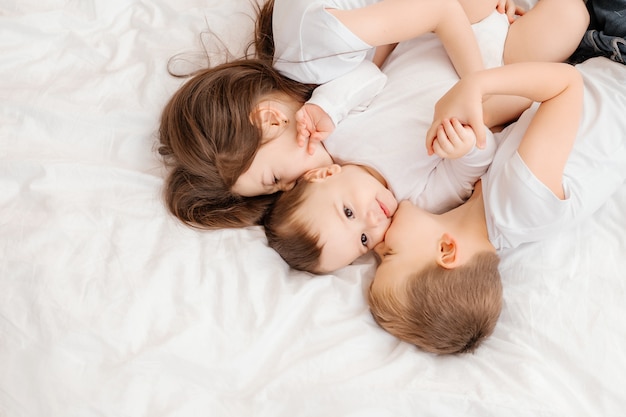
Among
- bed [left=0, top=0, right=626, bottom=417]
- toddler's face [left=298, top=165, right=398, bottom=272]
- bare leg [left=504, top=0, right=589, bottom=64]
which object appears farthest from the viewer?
bare leg [left=504, top=0, right=589, bottom=64]

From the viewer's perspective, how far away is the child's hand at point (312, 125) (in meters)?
1.19

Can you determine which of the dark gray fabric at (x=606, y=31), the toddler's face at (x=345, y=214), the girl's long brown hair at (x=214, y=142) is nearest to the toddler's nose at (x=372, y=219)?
the toddler's face at (x=345, y=214)

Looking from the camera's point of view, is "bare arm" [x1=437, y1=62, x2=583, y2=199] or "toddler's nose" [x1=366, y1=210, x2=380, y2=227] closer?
"bare arm" [x1=437, y1=62, x2=583, y2=199]

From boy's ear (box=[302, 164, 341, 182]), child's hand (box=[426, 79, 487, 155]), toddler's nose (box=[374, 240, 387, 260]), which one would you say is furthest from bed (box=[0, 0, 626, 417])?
child's hand (box=[426, 79, 487, 155])

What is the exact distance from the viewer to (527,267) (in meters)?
1.10

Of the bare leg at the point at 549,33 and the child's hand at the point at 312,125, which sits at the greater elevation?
the bare leg at the point at 549,33

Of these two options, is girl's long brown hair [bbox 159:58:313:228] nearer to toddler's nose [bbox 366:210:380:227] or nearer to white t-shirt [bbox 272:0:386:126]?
white t-shirt [bbox 272:0:386:126]

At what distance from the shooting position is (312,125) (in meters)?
1.20

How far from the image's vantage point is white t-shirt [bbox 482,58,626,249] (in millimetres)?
1047

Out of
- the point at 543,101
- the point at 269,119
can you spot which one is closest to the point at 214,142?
the point at 269,119

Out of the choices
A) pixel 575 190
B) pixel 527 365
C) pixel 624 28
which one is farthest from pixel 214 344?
pixel 624 28

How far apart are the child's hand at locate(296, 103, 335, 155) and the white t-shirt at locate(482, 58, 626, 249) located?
0.32 meters

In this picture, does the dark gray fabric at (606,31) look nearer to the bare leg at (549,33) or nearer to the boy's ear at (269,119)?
the bare leg at (549,33)

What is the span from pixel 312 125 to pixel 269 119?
0.09 meters
